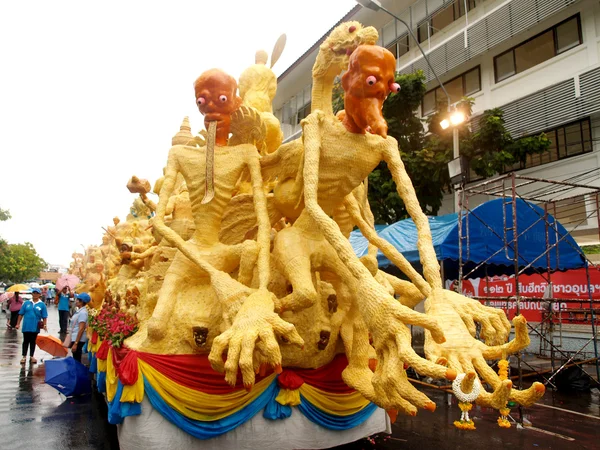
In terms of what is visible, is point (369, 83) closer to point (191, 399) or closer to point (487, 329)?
point (487, 329)

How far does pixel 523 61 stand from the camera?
39.3 ft

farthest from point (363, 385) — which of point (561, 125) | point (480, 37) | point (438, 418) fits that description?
point (480, 37)

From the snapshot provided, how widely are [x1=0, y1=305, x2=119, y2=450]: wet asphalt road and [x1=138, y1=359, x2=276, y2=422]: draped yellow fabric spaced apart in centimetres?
137

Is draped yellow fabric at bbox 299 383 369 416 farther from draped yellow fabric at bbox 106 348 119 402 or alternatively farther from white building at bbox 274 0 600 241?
white building at bbox 274 0 600 241

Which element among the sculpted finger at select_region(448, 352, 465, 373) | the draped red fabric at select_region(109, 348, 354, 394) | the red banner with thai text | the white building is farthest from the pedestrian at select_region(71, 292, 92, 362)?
the white building

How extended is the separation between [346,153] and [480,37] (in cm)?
1165

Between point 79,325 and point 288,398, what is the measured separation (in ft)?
14.5

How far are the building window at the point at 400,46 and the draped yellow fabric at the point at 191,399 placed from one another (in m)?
13.8

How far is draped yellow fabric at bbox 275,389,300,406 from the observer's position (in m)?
3.12

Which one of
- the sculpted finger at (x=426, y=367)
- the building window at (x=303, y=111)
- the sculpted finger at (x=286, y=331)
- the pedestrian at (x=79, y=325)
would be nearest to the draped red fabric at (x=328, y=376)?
the sculpted finger at (x=286, y=331)

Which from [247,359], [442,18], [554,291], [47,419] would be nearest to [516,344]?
[247,359]

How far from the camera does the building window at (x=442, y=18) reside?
13.2 m

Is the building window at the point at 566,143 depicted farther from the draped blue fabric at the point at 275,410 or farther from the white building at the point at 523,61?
the draped blue fabric at the point at 275,410

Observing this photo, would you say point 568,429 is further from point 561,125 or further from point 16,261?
Result: point 16,261
